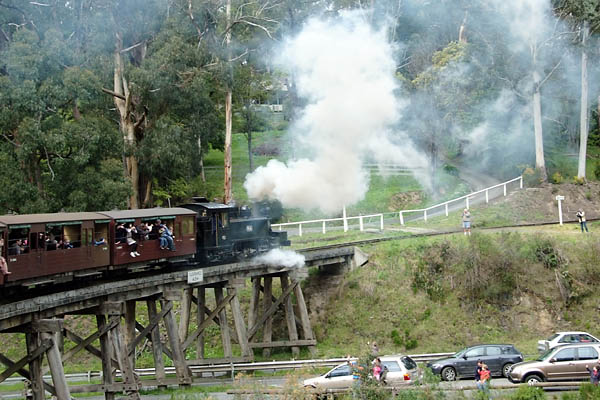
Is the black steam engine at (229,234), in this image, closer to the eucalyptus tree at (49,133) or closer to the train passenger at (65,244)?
the train passenger at (65,244)

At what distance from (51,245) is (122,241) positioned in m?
3.24

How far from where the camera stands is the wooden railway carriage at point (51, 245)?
64.3ft

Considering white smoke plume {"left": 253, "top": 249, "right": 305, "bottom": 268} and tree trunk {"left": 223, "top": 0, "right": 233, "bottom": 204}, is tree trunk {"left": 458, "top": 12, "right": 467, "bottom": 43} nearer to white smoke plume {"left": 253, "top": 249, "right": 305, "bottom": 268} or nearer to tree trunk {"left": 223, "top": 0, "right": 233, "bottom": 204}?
tree trunk {"left": 223, "top": 0, "right": 233, "bottom": 204}

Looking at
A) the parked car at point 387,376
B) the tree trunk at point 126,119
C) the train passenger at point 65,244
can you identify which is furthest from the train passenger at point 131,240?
the tree trunk at point 126,119

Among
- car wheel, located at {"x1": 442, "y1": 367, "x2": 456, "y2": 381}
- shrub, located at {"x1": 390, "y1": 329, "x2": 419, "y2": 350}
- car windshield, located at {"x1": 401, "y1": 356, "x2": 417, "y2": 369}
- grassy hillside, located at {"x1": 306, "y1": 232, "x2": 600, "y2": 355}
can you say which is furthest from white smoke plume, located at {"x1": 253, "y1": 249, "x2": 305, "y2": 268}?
car windshield, located at {"x1": 401, "y1": 356, "x2": 417, "y2": 369}

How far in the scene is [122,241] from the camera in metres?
23.9

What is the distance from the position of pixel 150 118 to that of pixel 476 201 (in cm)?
2072

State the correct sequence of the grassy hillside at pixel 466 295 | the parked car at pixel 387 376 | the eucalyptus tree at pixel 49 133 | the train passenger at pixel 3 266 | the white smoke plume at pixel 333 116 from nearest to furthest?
the train passenger at pixel 3 266 < the parked car at pixel 387 376 < the grassy hillside at pixel 466 295 < the eucalyptus tree at pixel 49 133 < the white smoke plume at pixel 333 116

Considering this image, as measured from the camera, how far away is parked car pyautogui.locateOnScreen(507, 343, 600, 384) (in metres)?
A: 21.4

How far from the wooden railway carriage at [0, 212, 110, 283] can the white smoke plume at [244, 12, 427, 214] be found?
42.8ft

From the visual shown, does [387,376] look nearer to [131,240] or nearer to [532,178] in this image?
[131,240]

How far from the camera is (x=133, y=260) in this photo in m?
24.3

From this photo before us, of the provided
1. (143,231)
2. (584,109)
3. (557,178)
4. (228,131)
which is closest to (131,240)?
(143,231)

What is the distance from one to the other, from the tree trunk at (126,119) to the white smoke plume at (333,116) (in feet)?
33.6
